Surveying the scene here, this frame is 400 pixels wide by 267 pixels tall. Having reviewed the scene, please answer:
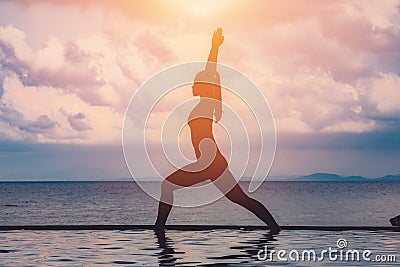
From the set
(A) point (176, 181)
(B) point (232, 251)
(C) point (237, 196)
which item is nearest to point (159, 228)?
(A) point (176, 181)

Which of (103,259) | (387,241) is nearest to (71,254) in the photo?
(103,259)

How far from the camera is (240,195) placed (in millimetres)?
20250

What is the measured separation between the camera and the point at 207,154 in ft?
64.7

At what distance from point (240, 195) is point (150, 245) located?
472 cm

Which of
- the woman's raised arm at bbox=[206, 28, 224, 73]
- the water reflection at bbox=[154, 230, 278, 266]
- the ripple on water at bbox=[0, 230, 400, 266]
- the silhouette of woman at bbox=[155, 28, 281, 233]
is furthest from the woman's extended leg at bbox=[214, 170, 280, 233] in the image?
the woman's raised arm at bbox=[206, 28, 224, 73]

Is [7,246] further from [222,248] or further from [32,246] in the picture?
[222,248]

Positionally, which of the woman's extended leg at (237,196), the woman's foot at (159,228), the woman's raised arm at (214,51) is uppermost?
the woman's raised arm at (214,51)

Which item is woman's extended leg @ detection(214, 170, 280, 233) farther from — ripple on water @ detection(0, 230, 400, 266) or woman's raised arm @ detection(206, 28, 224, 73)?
woman's raised arm @ detection(206, 28, 224, 73)

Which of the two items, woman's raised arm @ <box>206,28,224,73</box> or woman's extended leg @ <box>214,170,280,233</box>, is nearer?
→ woman's raised arm @ <box>206,28,224,73</box>

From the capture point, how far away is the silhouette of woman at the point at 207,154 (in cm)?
1950

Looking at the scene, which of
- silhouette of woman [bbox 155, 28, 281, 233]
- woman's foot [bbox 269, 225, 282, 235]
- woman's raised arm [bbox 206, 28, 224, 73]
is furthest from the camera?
woman's raised arm [bbox 206, 28, 224, 73]

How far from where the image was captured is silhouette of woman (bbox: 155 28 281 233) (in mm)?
19500

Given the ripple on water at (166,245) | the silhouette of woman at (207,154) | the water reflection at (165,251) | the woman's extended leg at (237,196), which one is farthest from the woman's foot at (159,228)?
the woman's extended leg at (237,196)

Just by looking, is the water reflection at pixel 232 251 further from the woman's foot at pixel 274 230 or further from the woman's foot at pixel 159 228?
the woman's foot at pixel 159 228
